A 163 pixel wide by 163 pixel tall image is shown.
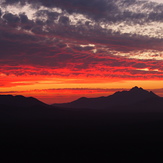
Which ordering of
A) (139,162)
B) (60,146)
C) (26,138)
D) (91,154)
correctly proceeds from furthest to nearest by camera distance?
(26,138), (60,146), (91,154), (139,162)

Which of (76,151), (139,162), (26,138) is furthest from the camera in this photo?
(26,138)

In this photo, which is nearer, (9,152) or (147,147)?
(9,152)

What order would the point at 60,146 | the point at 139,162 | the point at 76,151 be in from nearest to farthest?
the point at 139,162 < the point at 76,151 < the point at 60,146

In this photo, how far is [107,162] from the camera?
109062 millimetres

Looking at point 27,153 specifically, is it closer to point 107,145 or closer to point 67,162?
point 67,162

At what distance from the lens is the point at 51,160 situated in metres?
114

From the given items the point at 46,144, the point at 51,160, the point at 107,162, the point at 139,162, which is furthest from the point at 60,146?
the point at 139,162

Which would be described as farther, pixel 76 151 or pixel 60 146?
pixel 60 146

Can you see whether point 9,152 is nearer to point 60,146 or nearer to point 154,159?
point 60,146

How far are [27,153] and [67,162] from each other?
3035 centimetres

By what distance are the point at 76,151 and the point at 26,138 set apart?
59672mm

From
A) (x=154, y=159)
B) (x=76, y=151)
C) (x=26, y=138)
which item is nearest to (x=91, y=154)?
(x=76, y=151)

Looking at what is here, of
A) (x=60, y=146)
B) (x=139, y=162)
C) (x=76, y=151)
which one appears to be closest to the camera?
(x=139, y=162)

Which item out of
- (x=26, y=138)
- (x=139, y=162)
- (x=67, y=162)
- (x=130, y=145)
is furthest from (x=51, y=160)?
(x=26, y=138)
